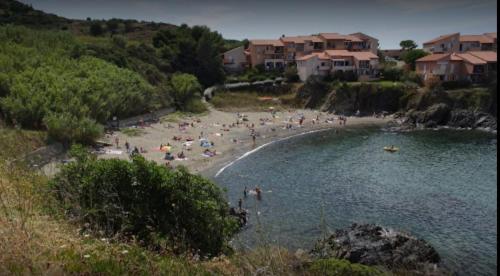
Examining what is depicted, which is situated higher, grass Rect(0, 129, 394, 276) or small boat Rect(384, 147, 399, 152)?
grass Rect(0, 129, 394, 276)

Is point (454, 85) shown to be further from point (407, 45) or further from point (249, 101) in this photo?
point (407, 45)

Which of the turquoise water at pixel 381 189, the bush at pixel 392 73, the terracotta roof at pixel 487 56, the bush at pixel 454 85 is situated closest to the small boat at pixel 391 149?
the turquoise water at pixel 381 189

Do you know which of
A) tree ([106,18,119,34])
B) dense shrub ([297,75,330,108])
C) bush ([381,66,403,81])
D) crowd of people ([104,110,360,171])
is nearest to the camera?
crowd of people ([104,110,360,171])

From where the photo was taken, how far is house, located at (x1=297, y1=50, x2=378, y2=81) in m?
87.7

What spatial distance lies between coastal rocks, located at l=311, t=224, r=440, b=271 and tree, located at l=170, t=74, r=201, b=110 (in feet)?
175

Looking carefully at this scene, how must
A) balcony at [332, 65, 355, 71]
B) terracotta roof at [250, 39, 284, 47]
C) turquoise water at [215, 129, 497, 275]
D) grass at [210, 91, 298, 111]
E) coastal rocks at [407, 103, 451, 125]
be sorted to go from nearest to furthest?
turquoise water at [215, 129, 497, 275] → coastal rocks at [407, 103, 451, 125] → grass at [210, 91, 298, 111] → balcony at [332, 65, 355, 71] → terracotta roof at [250, 39, 284, 47]

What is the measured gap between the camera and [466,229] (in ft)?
97.6

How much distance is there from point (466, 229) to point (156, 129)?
4192 cm

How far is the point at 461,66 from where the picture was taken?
82062mm

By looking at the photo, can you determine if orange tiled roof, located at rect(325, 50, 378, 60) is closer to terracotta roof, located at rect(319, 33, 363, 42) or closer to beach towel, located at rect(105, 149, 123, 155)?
terracotta roof, located at rect(319, 33, 363, 42)

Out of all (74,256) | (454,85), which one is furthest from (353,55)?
(74,256)

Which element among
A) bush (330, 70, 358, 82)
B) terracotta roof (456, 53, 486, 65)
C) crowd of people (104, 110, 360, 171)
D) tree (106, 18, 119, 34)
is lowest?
crowd of people (104, 110, 360, 171)

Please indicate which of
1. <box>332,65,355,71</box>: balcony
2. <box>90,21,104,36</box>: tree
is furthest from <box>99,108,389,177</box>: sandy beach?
<box>90,21,104,36</box>: tree

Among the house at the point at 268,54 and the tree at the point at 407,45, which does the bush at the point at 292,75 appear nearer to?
the house at the point at 268,54
